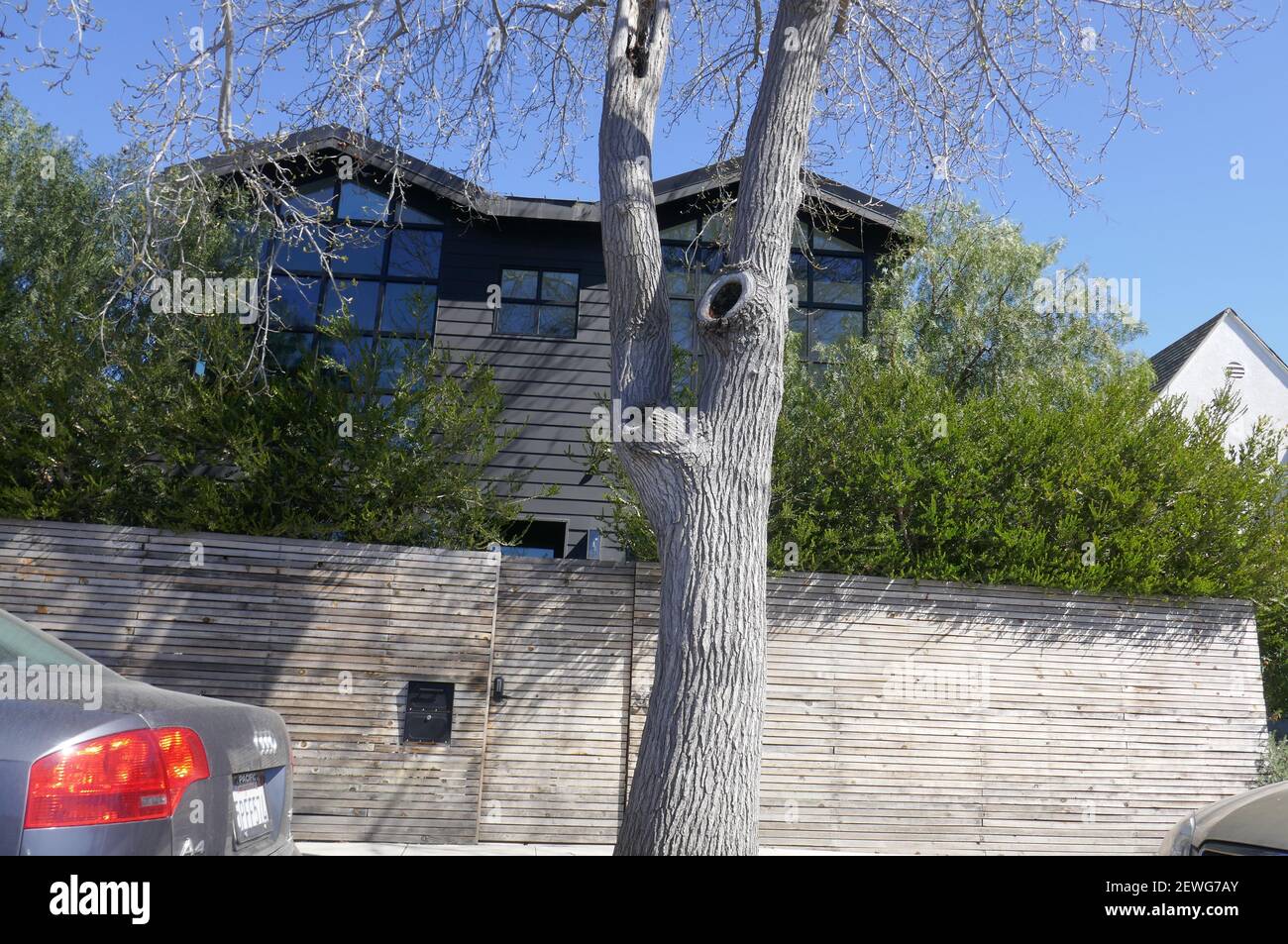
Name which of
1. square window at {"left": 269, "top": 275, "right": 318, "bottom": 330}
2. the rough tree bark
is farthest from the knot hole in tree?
square window at {"left": 269, "top": 275, "right": 318, "bottom": 330}

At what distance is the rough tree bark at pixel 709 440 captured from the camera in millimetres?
4551

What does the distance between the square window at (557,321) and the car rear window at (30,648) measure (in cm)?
913

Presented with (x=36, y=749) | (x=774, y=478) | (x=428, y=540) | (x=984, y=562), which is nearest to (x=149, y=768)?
(x=36, y=749)

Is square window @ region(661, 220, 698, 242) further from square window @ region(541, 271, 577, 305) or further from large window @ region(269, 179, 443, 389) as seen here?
large window @ region(269, 179, 443, 389)

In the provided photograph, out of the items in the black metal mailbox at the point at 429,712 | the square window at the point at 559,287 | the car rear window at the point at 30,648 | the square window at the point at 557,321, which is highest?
the square window at the point at 559,287

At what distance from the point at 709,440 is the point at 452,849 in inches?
154

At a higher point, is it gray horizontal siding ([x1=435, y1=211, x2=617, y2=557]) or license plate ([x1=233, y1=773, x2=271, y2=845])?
gray horizontal siding ([x1=435, y1=211, x2=617, y2=557])

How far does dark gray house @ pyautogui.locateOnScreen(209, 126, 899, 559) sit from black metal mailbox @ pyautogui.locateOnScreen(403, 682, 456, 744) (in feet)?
13.5

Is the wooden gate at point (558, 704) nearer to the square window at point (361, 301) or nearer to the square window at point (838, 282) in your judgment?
the square window at point (361, 301)

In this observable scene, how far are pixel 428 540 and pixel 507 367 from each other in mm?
4297

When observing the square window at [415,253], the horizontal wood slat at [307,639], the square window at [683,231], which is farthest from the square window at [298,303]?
the horizontal wood slat at [307,639]

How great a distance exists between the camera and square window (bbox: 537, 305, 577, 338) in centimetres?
1198

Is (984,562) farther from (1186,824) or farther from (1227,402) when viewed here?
(1186,824)

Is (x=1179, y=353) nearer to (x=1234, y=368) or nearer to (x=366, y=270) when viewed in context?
(x=1234, y=368)
